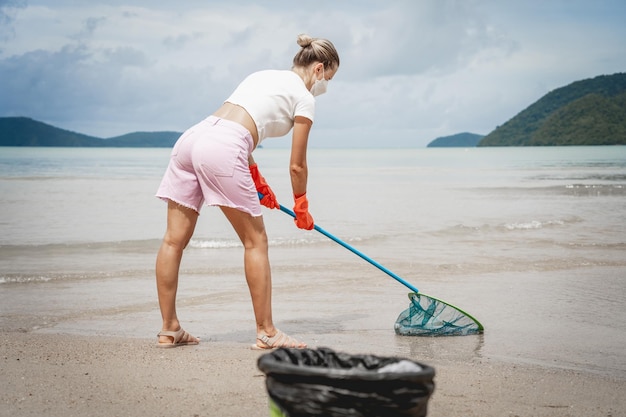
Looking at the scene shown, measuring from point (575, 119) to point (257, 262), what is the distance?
391 feet

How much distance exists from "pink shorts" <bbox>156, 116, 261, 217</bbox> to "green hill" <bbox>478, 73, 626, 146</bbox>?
358ft

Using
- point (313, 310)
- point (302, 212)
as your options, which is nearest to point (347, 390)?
point (302, 212)

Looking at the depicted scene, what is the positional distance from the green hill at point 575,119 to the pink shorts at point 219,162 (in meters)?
109

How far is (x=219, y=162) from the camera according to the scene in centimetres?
364

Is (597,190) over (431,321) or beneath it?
over

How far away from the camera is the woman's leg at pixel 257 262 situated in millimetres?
3789

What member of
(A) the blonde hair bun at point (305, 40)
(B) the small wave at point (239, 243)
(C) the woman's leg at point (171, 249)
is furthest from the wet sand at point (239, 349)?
(B) the small wave at point (239, 243)

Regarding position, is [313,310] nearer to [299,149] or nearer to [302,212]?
[302,212]

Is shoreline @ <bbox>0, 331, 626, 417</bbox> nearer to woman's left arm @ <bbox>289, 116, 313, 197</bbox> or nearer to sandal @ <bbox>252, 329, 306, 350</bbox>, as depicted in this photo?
sandal @ <bbox>252, 329, 306, 350</bbox>

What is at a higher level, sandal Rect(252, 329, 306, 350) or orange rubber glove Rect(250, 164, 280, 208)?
orange rubber glove Rect(250, 164, 280, 208)

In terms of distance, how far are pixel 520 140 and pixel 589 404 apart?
142370 millimetres

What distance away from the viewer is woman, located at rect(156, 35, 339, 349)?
367 centimetres

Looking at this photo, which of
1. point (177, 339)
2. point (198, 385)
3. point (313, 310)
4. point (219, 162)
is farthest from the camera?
point (313, 310)

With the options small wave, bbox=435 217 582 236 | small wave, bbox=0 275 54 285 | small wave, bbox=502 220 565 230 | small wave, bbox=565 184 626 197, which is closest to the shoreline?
small wave, bbox=0 275 54 285
